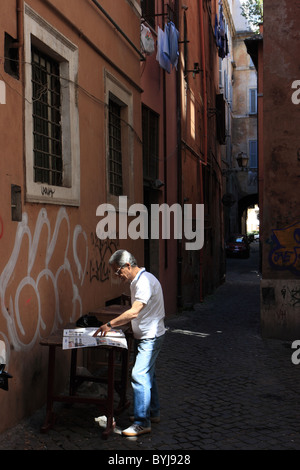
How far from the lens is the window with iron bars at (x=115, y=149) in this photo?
27.6 feet

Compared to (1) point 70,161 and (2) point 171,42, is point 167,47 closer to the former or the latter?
(2) point 171,42

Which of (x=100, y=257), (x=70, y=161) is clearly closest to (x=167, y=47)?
(x=100, y=257)

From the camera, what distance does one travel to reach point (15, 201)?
5004mm

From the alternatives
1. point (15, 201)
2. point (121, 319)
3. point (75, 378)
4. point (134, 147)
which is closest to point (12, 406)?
point (75, 378)

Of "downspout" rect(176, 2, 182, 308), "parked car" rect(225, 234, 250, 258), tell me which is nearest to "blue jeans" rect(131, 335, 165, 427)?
"downspout" rect(176, 2, 182, 308)

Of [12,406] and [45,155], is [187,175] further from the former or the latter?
[12,406]

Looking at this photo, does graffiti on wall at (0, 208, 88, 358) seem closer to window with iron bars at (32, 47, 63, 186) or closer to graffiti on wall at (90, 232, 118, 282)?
graffiti on wall at (90, 232, 118, 282)

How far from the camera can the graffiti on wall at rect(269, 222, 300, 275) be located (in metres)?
9.58

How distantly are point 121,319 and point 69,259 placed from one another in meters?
Result: 1.71

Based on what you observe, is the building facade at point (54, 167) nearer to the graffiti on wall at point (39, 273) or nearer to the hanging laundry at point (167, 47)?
the graffiti on wall at point (39, 273)

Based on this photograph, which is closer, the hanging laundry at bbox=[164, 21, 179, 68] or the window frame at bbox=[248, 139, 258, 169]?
the hanging laundry at bbox=[164, 21, 179, 68]

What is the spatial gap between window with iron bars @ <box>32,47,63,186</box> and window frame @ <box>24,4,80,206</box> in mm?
60

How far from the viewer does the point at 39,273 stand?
217 inches

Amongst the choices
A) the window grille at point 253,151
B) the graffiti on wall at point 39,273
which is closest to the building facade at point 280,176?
the graffiti on wall at point 39,273
